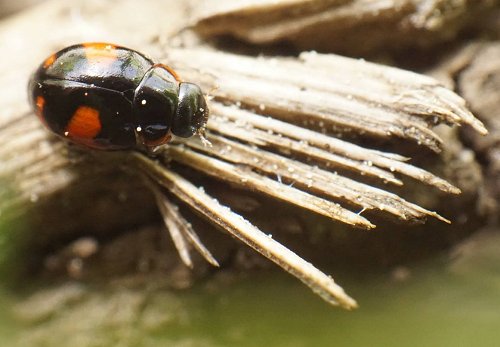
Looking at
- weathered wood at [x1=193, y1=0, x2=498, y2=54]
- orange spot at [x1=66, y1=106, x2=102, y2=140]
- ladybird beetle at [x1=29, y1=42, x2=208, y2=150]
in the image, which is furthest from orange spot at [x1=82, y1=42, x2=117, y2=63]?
weathered wood at [x1=193, y1=0, x2=498, y2=54]

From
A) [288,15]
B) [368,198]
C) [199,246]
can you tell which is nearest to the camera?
[368,198]

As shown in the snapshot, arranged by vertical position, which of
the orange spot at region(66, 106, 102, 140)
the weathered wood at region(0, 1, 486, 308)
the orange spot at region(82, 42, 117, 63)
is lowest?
the weathered wood at region(0, 1, 486, 308)

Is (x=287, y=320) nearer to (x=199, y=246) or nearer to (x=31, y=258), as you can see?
(x=199, y=246)

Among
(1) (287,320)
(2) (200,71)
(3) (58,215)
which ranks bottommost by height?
(1) (287,320)

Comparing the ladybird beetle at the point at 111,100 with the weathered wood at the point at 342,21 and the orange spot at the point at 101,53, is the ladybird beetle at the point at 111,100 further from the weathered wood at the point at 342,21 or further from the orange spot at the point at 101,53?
the weathered wood at the point at 342,21

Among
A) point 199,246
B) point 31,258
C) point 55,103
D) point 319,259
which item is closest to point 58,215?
point 31,258

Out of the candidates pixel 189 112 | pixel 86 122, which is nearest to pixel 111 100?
pixel 86 122

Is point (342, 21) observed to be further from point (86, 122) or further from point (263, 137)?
point (86, 122)

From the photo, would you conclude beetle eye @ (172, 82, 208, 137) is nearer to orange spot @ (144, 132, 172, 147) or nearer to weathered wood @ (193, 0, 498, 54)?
orange spot @ (144, 132, 172, 147)
